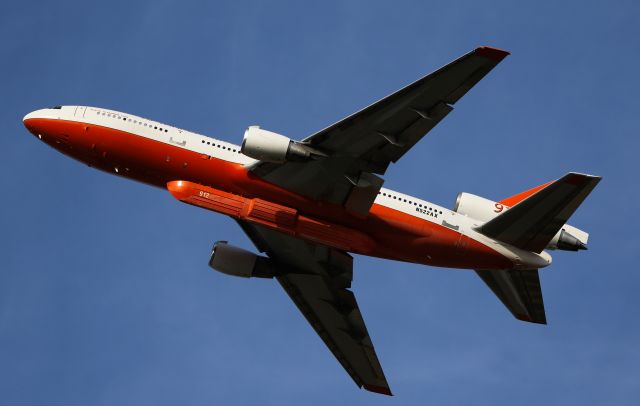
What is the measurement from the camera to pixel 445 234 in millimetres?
46469

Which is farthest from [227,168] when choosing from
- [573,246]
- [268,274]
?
[573,246]

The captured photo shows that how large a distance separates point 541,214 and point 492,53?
974cm

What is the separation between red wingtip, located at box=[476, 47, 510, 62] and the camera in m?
38.6

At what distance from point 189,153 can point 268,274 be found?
987 centimetres

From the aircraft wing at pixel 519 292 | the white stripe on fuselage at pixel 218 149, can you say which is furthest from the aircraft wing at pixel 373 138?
the aircraft wing at pixel 519 292

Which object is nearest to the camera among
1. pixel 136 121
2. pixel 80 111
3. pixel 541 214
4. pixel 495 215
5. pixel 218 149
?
pixel 541 214

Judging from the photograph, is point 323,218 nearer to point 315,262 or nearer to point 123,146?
point 315,262

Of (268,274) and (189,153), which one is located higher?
(189,153)

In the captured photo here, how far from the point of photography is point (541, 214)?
44.6 metres

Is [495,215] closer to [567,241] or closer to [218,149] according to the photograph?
[567,241]

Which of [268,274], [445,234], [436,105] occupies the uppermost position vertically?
[436,105]

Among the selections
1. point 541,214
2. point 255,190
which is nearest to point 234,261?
point 255,190

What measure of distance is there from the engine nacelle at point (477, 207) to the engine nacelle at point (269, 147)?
9426 millimetres

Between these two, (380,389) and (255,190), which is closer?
(255,190)
